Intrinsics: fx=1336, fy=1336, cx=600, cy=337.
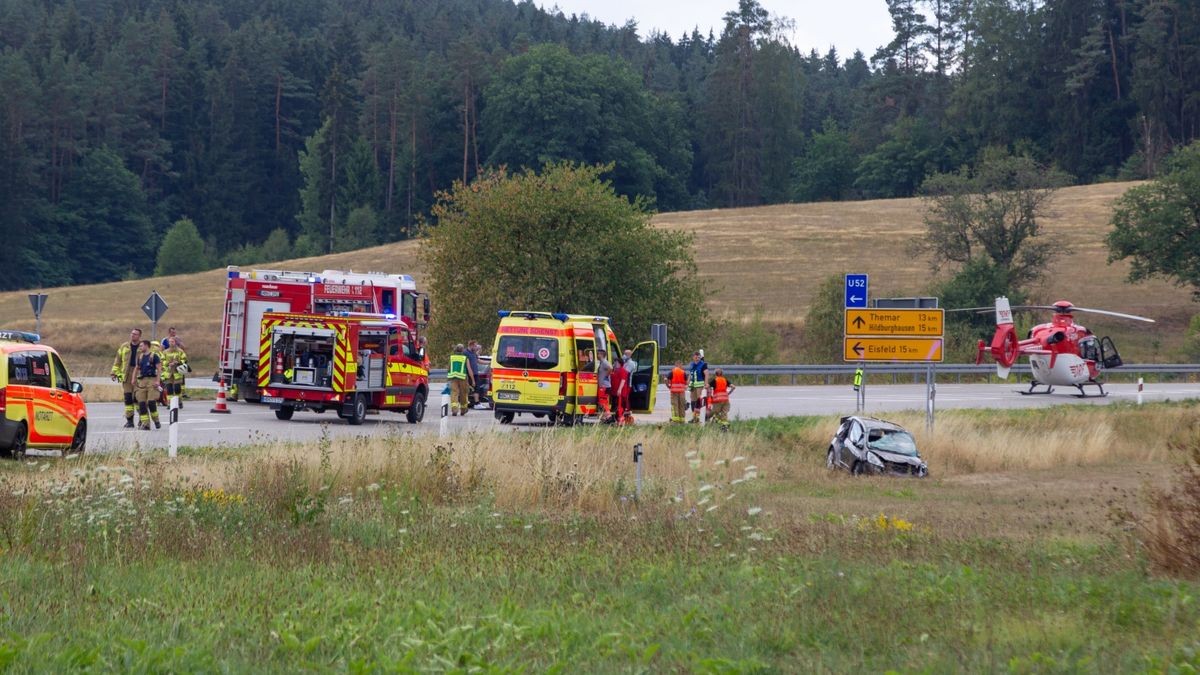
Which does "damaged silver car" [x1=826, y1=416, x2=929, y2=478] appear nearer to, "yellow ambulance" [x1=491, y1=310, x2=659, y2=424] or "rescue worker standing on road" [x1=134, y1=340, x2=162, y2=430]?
"yellow ambulance" [x1=491, y1=310, x2=659, y2=424]

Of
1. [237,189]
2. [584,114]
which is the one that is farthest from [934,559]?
[237,189]

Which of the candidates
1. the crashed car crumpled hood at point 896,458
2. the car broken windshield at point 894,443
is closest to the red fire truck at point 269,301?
the car broken windshield at point 894,443

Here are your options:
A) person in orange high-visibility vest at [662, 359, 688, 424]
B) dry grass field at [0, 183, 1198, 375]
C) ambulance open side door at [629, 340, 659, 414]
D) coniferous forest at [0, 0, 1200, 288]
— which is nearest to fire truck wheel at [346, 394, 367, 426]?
ambulance open side door at [629, 340, 659, 414]

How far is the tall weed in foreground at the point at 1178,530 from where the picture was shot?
9500 millimetres

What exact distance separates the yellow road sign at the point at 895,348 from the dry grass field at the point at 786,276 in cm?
2973

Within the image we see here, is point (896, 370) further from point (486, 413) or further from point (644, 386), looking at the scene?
point (644, 386)

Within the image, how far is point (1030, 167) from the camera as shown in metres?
64.9

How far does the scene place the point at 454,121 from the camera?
116m

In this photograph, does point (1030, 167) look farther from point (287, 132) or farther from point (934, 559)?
point (287, 132)

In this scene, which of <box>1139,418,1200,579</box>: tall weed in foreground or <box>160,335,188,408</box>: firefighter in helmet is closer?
<box>1139,418,1200,579</box>: tall weed in foreground

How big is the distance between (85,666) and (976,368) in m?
44.6

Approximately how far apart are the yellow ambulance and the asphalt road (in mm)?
610

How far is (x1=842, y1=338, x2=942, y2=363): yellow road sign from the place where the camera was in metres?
26.6

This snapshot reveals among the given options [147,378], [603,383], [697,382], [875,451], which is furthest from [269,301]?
[875,451]
